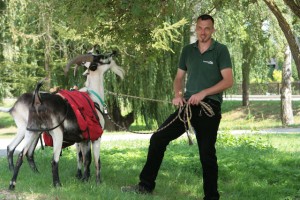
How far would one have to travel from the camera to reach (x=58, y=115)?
695 centimetres

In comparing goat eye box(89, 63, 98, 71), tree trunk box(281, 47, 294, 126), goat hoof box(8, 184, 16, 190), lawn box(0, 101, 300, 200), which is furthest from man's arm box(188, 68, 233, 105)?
tree trunk box(281, 47, 294, 126)

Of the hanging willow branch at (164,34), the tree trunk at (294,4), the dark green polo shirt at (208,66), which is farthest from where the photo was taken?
the hanging willow branch at (164,34)

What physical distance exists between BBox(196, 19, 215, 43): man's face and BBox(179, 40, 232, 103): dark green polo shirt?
0.42 feet

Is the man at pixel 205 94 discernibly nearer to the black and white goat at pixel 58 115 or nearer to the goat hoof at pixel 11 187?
the black and white goat at pixel 58 115

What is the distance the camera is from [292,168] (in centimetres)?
922

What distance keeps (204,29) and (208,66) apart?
0.44 meters

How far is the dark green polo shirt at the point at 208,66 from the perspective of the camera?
612 cm

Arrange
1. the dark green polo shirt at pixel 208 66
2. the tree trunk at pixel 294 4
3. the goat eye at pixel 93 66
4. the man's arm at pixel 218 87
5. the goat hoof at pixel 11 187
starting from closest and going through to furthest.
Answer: the man's arm at pixel 218 87 → the dark green polo shirt at pixel 208 66 → the goat hoof at pixel 11 187 → the tree trunk at pixel 294 4 → the goat eye at pixel 93 66

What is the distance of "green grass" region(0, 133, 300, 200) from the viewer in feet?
21.2

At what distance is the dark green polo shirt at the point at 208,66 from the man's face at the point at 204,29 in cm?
13

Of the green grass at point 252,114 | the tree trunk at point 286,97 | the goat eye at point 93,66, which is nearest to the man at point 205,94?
the goat eye at point 93,66

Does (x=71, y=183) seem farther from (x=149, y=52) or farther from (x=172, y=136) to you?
(x=149, y=52)

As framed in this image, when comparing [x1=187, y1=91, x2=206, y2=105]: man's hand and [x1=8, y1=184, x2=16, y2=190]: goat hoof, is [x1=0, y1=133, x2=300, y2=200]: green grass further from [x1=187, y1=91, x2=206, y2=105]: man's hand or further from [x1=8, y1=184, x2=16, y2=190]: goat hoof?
[x1=187, y1=91, x2=206, y2=105]: man's hand

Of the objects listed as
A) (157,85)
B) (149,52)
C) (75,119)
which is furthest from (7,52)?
(75,119)
